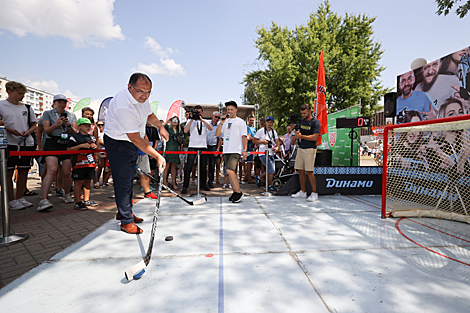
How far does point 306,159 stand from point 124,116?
143 inches

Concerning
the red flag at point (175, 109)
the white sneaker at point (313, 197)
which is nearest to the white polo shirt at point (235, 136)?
the white sneaker at point (313, 197)

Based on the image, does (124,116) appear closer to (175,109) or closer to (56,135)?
(56,135)

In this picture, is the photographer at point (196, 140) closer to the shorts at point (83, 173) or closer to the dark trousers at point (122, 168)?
the shorts at point (83, 173)

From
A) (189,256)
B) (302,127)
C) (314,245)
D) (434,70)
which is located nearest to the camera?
(189,256)

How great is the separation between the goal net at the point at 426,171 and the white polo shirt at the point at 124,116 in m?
3.97

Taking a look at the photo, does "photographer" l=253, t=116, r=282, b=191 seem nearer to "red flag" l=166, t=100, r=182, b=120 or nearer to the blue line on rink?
the blue line on rink

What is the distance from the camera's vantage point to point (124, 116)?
111 inches

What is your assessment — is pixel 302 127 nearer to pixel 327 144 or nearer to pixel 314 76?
pixel 327 144

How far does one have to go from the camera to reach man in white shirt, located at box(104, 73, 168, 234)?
2812 millimetres

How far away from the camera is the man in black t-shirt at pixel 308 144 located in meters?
4.88

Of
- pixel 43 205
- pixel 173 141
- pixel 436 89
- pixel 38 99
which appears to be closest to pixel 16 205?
pixel 43 205

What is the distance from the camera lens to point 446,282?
2053mm

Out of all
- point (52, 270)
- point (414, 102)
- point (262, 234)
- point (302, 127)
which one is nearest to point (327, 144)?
point (414, 102)

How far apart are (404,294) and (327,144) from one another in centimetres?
977
